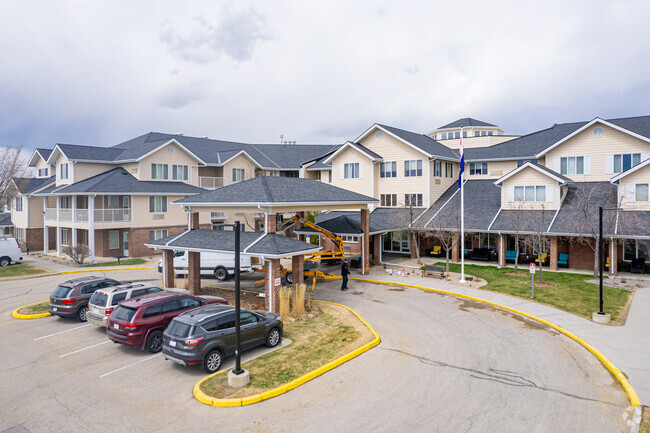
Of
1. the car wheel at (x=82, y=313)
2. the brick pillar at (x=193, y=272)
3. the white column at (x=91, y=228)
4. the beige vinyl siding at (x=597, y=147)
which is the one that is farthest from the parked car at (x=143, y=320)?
the beige vinyl siding at (x=597, y=147)

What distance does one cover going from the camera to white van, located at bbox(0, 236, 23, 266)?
113 feet

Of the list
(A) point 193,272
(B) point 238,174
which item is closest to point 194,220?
(A) point 193,272

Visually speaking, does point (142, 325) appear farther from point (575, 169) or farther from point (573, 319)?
point (575, 169)

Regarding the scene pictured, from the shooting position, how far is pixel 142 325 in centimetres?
1469

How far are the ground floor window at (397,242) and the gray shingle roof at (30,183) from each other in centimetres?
3460

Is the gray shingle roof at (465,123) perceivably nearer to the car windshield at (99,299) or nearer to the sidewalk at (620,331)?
the sidewalk at (620,331)

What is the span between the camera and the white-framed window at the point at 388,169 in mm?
40250

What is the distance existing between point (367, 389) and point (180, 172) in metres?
38.0

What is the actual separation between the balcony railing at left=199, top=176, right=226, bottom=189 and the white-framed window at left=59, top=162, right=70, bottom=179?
1261 centimetres

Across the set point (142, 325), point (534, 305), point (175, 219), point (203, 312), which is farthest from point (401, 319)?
point (175, 219)

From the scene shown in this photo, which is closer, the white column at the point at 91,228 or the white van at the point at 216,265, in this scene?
the white van at the point at 216,265

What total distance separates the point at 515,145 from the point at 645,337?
97.8 ft

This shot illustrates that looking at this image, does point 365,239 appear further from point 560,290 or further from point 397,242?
point 560,290

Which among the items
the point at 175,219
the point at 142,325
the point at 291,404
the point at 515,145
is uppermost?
the point at 515,145
